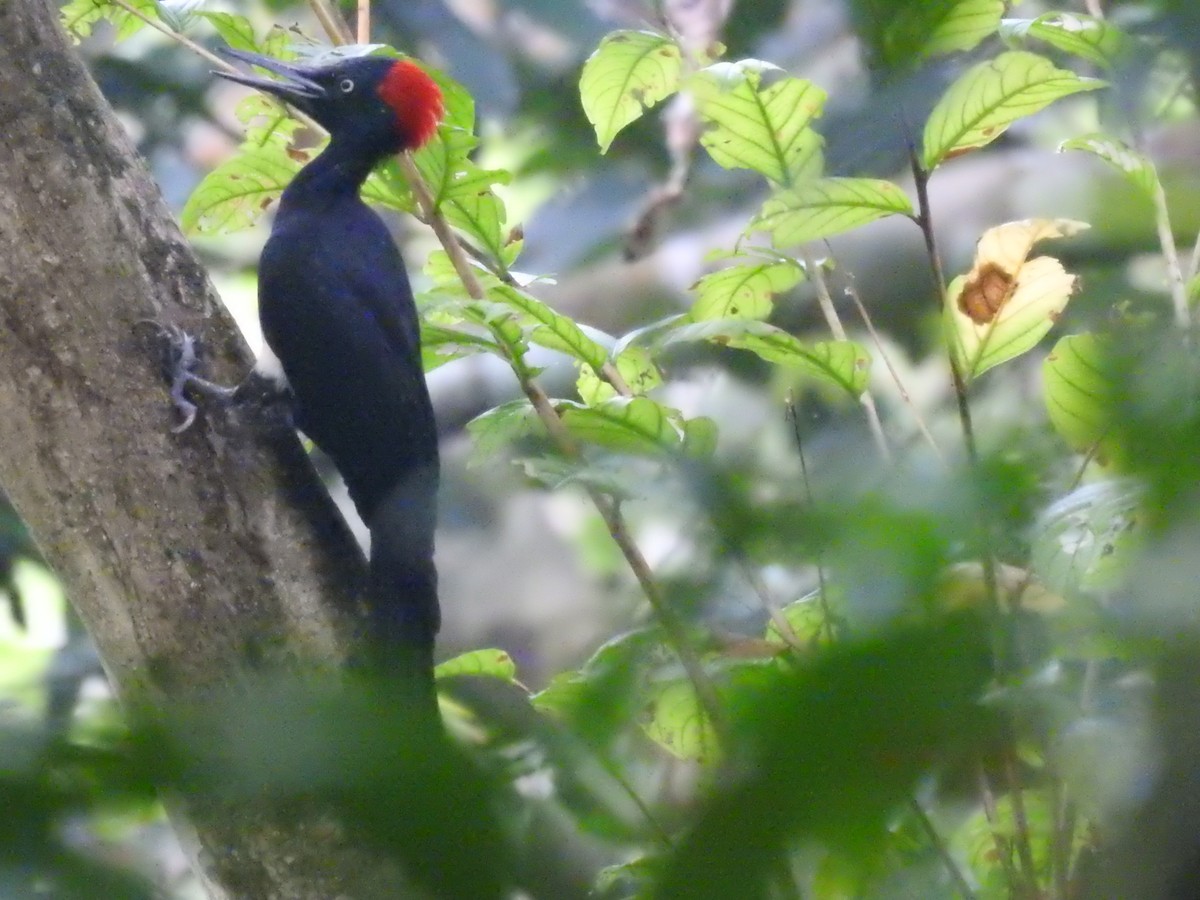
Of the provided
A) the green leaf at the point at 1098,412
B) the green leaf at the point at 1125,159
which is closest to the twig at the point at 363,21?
the green leaf at the point at 1125,159

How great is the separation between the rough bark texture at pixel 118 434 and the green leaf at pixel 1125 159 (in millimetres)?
973

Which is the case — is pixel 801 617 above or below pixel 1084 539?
below

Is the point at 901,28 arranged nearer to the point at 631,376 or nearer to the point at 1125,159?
the point at 1125,159

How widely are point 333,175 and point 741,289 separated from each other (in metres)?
1.00

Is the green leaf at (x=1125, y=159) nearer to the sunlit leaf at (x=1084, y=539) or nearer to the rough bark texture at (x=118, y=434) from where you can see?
the sunlit leaf at (x=1084, y=539)

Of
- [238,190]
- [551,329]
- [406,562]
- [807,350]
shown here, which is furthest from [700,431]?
[238,190]

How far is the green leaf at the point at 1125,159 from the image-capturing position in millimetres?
1316

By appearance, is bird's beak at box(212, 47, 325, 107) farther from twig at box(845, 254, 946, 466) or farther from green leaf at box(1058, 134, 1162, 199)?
green leaf at box(1058, 134, 1162, 199)

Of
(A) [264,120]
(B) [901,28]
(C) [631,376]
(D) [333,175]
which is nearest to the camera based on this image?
(B) [901,28]

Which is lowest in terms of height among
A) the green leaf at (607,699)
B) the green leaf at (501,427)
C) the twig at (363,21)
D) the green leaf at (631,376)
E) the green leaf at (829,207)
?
the green leaf at (631,376)

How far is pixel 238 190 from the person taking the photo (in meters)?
2.15

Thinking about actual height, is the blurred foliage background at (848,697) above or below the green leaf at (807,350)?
above

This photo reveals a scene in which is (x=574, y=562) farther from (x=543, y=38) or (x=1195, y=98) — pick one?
(x=1195, y=98)

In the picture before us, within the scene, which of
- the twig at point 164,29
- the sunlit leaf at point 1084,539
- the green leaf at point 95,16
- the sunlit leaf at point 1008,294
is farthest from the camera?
the green leaf at point 95,16
